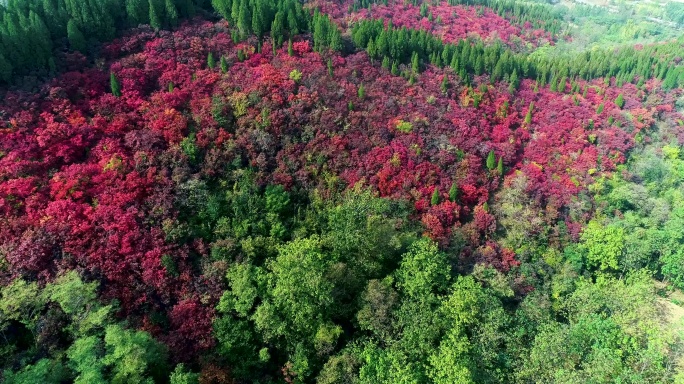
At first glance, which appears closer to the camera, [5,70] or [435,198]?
[5,70]

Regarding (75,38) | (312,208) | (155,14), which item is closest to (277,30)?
(155,14)

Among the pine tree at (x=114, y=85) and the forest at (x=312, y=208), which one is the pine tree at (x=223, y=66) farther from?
the pine tree at (x=114, y=85)

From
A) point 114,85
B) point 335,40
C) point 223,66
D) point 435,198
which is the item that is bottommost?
point 435,198

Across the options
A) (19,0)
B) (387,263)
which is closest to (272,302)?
(387,263)

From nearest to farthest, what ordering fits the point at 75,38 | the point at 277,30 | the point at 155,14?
the point at 75,38 → the point at 155,14 → the point at 277,30

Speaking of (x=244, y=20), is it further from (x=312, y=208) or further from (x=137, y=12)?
(x=312, y=208)

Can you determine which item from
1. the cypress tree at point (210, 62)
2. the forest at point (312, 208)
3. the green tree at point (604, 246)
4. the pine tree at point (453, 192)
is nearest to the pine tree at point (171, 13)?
the forest at point (312, 208)

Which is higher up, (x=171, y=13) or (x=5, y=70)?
(x=171, y=13)

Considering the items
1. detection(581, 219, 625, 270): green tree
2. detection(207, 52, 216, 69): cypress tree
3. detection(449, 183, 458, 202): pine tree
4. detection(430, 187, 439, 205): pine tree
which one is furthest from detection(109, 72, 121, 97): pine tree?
detection(581, 219, 625, 270): green tree
